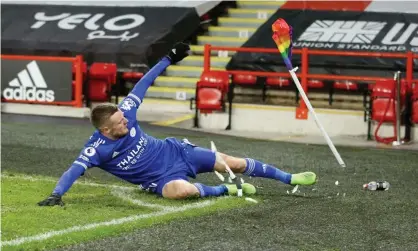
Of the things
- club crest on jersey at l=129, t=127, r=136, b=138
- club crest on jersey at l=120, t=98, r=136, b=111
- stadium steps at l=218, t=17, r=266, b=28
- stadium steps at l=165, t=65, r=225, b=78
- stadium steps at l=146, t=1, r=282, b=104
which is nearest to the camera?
club crest on jersey at l=129, t=127, r=136, b=138

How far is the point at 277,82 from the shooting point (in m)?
18.8

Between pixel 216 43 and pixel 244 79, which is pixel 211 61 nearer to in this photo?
pixel 216 43

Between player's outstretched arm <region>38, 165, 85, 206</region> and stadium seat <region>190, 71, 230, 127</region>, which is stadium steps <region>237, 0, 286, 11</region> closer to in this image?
stadium seat <region>190, 71, 230, 127</region>

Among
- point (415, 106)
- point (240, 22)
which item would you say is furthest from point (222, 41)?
point (415, 106)

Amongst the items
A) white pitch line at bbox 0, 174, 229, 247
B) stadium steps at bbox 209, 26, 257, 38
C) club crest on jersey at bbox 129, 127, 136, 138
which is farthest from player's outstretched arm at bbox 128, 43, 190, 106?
stadium steps at bbox 209, 26, 257, 38

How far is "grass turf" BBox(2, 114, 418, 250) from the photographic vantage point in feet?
22.5

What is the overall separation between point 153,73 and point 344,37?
10.9m

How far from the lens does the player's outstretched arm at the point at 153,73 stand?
875 centimetres

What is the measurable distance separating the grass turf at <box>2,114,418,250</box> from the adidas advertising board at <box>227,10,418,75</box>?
5238 mm

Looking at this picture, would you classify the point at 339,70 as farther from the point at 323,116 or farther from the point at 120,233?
the point at 120,233

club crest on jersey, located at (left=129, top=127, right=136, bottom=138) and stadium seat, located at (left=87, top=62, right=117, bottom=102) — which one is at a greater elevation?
club crest on jersey, located at (left=129, top=127, right=136, bottom=138)

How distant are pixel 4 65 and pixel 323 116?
6.44 meters

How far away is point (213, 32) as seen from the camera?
2214cm

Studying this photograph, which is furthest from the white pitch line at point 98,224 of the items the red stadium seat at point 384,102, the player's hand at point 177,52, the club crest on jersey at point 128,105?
the red stadium seat at point 384,102
